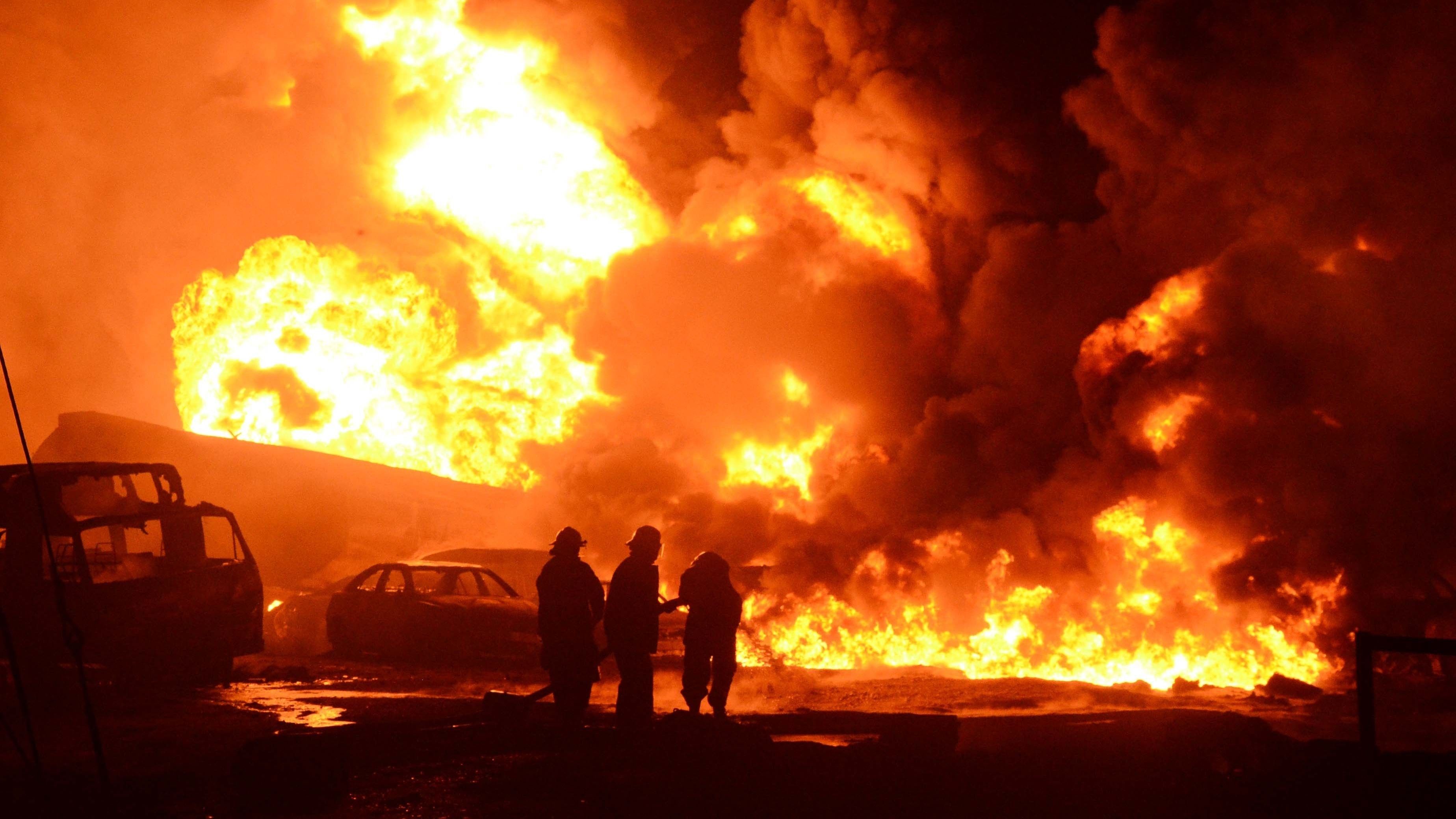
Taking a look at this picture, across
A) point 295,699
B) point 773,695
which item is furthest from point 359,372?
point 773,695

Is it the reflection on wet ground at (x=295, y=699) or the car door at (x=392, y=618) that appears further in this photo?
the car door at (x=392, y=618)

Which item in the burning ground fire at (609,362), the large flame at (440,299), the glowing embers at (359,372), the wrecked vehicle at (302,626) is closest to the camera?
the burning ground fire at (609,362)

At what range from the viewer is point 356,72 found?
96.6ft

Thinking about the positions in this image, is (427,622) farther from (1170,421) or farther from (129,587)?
(1170,421)

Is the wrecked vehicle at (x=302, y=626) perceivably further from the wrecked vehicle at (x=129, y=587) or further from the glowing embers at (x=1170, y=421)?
the glowing embers at (x=1170, y=421)

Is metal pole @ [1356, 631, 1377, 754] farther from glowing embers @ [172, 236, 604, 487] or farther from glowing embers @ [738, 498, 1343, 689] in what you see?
glowing embers @ [172, 236, 604, 487]

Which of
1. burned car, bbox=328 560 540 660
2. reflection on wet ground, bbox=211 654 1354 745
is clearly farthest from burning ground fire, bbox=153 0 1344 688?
burned car, bbox=328 560 540 660

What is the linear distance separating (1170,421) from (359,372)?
21779 millimetres

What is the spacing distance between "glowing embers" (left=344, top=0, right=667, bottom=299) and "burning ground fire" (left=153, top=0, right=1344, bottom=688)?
0.20ft

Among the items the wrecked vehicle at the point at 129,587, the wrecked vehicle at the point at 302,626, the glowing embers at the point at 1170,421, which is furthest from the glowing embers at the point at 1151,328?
the wrecked vehicle at the point at 129,587

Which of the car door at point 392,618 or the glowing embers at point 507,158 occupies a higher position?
the glowing embers at point 507,158

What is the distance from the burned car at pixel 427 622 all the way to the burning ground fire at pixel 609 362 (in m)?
3.72

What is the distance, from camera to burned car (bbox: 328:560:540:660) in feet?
49.0

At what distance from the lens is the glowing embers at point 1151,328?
645 inches
